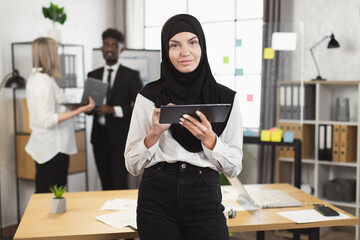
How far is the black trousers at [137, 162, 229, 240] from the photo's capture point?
1531 millimetres

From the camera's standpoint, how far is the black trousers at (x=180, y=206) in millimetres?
1531

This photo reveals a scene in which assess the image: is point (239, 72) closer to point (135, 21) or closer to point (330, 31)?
point (330, 31)

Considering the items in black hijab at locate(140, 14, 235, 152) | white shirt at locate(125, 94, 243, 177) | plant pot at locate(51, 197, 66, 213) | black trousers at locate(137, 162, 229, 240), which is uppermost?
black hijab at locate(140, 14, 235, 152)

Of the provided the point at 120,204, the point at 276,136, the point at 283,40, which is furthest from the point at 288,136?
the point at 120,204

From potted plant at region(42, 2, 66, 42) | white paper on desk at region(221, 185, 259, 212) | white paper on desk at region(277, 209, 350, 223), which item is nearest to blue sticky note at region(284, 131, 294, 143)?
white paper on desk at region(221, 185, 259, 212)

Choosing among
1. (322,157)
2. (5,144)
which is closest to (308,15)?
(322,157)

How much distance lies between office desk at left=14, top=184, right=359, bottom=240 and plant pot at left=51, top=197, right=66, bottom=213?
3 centimetres

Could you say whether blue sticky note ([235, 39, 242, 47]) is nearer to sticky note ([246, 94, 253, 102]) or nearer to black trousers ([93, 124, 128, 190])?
sticky note ([246, 94, 253, 102])

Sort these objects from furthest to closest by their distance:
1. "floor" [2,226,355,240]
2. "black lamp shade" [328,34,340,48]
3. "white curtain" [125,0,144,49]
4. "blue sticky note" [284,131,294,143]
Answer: "white curtain" [125,0,144,49]
"black lamp shade" [328,34,340,48]
"floor" [2,226,355,240]
"blue sticky note" [284,131,294,143]

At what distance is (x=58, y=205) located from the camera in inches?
76.9

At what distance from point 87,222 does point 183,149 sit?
0.60 metres

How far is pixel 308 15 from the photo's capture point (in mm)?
4379

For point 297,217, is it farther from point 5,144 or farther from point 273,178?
point 5,144

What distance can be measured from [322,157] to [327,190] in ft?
1.05
